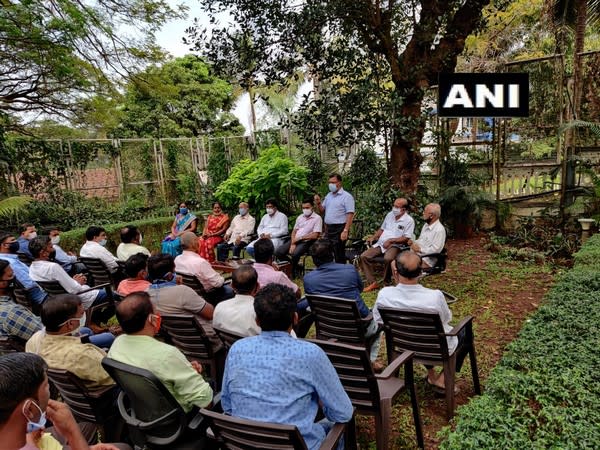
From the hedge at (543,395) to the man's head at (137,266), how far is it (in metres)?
2.74

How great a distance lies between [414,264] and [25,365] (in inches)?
92.1

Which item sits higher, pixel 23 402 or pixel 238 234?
pixel 23 402

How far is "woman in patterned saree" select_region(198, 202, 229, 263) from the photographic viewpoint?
7613 millimetres

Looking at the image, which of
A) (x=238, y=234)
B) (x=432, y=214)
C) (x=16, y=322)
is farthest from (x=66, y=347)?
(x=238, y=234)

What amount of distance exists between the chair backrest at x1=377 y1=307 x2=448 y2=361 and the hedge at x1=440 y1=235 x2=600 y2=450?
0.40 meters

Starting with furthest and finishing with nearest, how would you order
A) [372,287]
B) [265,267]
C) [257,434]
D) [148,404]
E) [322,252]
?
[372,287]
[265,267]
[322,252]
[148,404]
[257,434]

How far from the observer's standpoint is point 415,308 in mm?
3080

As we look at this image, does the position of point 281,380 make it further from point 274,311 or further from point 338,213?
point 338,213

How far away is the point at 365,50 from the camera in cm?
692

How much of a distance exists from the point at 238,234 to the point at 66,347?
16.7ft

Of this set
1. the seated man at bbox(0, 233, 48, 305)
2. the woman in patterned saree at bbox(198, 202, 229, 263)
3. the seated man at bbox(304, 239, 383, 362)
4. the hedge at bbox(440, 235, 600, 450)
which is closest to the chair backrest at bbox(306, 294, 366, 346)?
the seated man at bbox(304, 239, 383, 362)

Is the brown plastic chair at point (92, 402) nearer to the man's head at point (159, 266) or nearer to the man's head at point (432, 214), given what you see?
the man's head at point (159, 266)

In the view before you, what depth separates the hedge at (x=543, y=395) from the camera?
1.94 meters

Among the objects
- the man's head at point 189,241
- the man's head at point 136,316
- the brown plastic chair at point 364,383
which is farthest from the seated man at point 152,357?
the man's head at point 189,241
